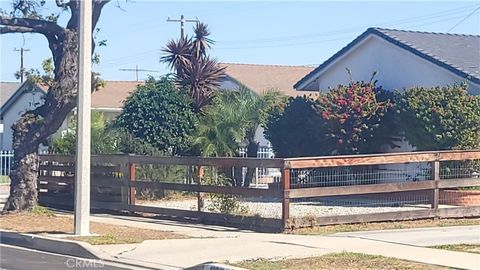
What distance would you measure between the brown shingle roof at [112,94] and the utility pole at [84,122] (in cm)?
3099

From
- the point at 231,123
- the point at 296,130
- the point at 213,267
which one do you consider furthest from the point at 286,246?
the point at 231,123

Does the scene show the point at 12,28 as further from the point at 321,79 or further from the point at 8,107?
the point at 8,107

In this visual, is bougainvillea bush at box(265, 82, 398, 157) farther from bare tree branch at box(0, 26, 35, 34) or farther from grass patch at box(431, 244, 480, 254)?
grass patch at box(431, 244, 480, 254)

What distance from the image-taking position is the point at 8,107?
179 feet

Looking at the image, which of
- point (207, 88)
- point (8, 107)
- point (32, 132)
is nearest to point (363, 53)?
point (207, 88)

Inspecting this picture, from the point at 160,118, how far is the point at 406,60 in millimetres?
8446

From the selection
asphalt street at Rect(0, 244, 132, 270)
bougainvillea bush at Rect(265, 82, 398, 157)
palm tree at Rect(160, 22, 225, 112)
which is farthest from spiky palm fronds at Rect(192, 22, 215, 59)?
asphalt street at Rect(0, 244, 132, 270)

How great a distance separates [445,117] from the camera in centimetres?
2288

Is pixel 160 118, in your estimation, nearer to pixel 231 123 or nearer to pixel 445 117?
pixel 231 123

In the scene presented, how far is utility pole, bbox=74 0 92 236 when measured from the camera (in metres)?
17.2

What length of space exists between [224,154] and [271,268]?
15697mm

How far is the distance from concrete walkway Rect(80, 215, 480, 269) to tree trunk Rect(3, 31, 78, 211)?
522 cm

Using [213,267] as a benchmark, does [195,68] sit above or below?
above

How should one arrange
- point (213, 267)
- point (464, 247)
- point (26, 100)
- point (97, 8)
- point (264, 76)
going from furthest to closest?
1. point (26, 100)
2. point (264, 76)
3. point (97, 8)
4. point (464, 247)
5. point (213, 267)
